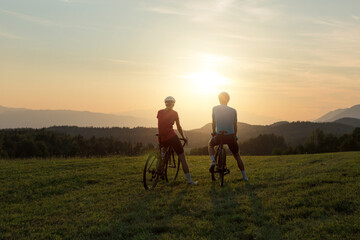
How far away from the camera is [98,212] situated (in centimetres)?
732

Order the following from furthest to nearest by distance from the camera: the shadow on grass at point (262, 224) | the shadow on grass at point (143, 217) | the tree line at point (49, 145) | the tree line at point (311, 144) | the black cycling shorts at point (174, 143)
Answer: the tree line at point (49, 145) → the tree line at point (311, 144) → the black cycling shorts at point (174, 143) → the shadow on grass at point (143, 217) → the shadow on grass at point (262, 224)

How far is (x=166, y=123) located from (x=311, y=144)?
3405 inches

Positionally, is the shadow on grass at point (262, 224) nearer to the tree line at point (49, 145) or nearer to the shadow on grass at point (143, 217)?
the shadow on grass at point (143, 217)

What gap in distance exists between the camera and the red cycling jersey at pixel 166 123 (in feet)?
32.3

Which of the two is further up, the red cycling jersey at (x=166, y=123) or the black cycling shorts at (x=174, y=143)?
the red cycling jersey at (x=166, y=123)

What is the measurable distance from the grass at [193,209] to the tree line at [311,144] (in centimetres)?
3524

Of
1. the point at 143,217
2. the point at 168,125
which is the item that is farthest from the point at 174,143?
→ the point at 143,217

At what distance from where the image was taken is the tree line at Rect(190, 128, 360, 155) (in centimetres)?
6975

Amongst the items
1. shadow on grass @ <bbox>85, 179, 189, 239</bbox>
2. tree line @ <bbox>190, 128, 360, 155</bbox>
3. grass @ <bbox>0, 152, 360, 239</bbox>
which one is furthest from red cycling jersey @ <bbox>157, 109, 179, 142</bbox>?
tree line @ <bbox>190, 128, 360, 155</bbox>

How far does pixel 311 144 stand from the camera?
86.4m

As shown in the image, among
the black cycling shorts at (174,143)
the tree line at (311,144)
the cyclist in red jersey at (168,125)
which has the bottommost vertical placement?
the tree line at (311,144)

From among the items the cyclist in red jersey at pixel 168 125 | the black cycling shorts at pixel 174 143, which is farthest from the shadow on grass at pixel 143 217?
the cyclist in red jersey at pixel 168 125

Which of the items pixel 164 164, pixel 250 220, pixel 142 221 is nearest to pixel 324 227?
pixel 250 220

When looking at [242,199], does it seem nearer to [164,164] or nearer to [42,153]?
[164,164]
